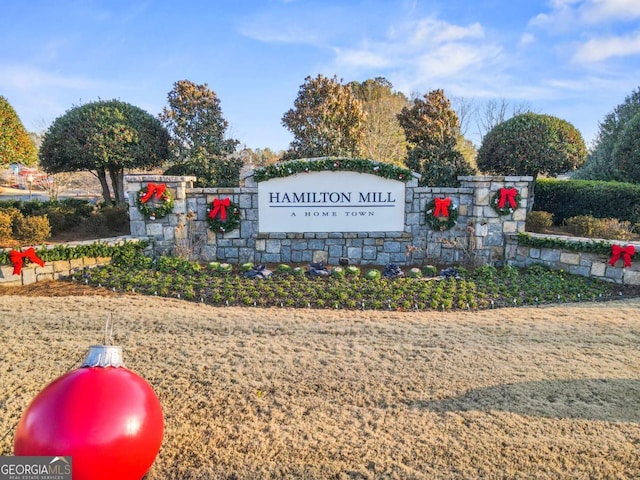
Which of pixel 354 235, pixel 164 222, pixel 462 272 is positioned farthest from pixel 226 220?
pixel 462 272

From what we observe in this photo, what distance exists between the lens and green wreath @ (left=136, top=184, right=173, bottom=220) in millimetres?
7703

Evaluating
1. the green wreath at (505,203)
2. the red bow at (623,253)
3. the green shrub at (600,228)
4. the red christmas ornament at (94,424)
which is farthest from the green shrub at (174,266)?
the green shrub at (600,228)

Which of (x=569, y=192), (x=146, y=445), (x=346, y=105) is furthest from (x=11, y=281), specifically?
(x=569, y=192)

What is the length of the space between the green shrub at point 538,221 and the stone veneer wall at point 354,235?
1.16m

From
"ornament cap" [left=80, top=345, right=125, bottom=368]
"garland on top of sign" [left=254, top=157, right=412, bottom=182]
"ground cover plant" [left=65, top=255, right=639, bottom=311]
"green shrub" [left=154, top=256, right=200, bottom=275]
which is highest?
"garland on top of sign" [left=254, top=157, right=412, bottom=182]

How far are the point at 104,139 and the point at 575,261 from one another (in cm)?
926

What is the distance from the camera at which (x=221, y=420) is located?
3086 mm

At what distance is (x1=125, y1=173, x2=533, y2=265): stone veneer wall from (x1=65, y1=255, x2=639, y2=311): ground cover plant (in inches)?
27.6

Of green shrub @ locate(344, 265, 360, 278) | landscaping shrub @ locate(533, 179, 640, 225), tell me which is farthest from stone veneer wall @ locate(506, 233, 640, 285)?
green shrub @ locate(344, 265, 360, 278)

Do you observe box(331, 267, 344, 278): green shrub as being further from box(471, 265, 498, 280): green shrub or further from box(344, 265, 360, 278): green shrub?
box(471, 265, 498, 280): green shrub

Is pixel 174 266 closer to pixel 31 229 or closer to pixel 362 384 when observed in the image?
pixel 31 229

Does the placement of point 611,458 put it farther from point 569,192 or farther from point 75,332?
point 569,192

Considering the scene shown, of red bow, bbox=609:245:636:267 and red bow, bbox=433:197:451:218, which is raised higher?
red bow, bbox=433:197:451:218

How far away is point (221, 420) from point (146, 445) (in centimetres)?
92
